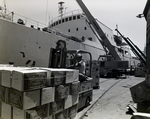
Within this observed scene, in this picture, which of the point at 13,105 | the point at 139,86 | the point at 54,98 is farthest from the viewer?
the point at 139,86

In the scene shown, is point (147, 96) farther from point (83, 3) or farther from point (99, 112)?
point (83, 3)

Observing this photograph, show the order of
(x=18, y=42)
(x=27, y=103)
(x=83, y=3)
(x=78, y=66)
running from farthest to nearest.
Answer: (x=83, y=3) → (x=18, y=42) → (x=78, y=66) → (x=27, y=103)

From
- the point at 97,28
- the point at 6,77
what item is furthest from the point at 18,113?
the point at 97,28

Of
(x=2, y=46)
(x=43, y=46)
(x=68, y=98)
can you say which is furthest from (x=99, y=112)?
(x=43, y=46)

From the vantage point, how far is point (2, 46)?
8258 mm

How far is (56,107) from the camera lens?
2389mm

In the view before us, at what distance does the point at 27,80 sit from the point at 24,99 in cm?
26

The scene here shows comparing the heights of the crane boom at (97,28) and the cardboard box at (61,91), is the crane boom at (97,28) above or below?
above

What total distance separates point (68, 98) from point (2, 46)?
7.14 metres

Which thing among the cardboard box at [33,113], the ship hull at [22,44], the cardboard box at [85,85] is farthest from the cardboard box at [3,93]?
the ship hull at [22,44]

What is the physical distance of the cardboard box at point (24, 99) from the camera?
1.87 metres

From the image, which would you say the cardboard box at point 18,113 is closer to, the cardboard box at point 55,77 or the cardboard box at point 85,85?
the cardboard box at point 55,77

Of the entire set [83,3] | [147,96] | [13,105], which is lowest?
[147,96]

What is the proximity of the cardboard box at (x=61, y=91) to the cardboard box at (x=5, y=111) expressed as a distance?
0.76 m
